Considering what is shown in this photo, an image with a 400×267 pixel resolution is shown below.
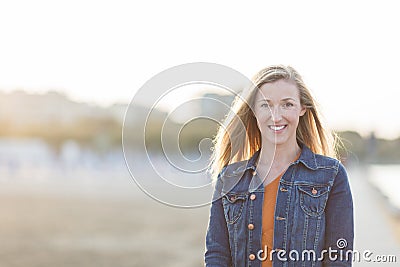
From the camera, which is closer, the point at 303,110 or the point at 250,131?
the point at 303,110

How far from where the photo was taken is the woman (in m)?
2.15

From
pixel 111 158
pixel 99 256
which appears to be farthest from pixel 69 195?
pixel 111 158

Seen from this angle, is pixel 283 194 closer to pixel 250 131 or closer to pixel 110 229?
pixel 250 131

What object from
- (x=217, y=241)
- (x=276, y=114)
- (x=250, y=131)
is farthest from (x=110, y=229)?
(x=276, y=114)

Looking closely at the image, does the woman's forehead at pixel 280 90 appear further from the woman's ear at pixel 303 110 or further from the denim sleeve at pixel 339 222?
the denim sleeve at pixel 339 222

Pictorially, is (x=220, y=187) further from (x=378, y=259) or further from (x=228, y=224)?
(x=378, y=259)

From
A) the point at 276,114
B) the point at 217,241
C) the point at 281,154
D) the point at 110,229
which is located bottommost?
the point at 110,229

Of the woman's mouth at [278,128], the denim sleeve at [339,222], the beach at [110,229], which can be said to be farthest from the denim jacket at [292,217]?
the beach at [110,229]

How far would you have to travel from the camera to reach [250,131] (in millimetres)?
2486

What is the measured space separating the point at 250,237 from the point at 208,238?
144mm

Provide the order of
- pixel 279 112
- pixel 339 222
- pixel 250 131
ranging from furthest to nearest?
pixel 250 131, pixel 279 112, pixel 339 222

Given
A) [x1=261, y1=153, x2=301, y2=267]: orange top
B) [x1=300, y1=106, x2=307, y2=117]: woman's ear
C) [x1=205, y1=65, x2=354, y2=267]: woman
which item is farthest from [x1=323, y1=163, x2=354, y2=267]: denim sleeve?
[x1=300, y1=106, x2=307, y2=117]: woman's ear

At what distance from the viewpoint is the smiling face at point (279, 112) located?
2.26m

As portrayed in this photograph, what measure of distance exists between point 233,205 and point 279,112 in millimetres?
314
